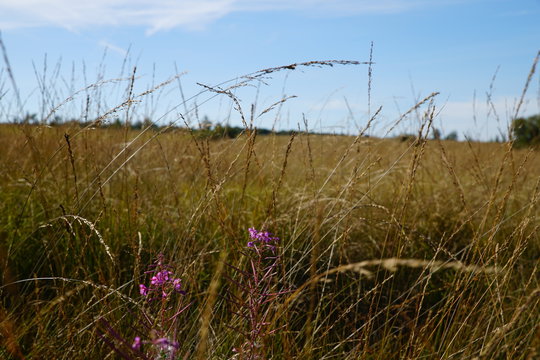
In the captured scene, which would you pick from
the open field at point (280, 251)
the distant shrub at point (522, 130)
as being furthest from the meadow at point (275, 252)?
the distant shrub at point (522, 130)

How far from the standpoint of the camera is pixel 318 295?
237 cm

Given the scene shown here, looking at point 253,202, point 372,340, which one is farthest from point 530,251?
point 253,202

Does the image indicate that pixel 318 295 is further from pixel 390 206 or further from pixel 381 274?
pixel 390 206

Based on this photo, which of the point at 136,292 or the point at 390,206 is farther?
the point at 390,206

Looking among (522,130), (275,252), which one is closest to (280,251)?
(275,252)

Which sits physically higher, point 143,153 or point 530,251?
point 143,153

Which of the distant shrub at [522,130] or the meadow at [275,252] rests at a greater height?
the distant shrub at [522,130]

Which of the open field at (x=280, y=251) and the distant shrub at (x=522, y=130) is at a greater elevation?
the distant shrub at (x=522, y=130)

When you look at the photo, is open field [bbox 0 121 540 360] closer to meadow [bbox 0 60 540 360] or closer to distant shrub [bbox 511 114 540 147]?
meadow [bbox 0 60 540 360]

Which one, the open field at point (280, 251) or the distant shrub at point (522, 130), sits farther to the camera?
the distant shrub at point (522, 130)

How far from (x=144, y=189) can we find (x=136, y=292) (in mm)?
1588

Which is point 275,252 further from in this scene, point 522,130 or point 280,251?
point 522,130

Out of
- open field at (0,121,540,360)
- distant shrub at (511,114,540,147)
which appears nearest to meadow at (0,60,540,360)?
open field at (0,121,540,360)

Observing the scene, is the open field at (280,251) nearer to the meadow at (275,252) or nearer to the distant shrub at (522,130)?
the meadow at (275,252)
